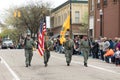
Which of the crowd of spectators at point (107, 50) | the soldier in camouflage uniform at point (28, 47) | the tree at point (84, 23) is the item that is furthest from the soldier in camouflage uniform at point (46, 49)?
the tree at point (84, 23)

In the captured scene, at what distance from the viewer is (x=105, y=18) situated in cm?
4850

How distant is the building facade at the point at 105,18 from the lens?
44625mm

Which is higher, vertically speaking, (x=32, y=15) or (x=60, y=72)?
(x=32, y=15)

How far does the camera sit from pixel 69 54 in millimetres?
25750

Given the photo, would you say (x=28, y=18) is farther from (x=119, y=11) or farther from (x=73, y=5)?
(x=119, y=11)

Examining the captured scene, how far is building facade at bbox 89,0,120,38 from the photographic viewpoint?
44.6m

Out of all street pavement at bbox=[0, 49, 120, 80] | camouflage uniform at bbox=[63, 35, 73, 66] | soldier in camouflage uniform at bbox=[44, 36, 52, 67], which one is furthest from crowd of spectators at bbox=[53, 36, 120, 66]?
soldier in camouflage uniform at bbox=[44, 36, 52, 67]

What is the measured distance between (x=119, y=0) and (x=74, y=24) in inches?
1186

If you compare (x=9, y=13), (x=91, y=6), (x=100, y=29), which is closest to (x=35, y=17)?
(x=9, y=13)

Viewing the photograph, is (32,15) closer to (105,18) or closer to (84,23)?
(84,23)

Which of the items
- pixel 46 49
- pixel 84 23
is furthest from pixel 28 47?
pixel 84 23

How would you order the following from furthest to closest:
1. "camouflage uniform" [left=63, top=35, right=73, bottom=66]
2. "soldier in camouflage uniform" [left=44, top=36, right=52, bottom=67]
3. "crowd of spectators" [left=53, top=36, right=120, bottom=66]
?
"crowd of spectators" [left=53, top=36, right=120, bottom=66] → "camouflage uniform" [left=63, top=35, right=73, bottom=66] → "soldier in camouflage uniform" [left=44, top=36, right=52, bottom=67]

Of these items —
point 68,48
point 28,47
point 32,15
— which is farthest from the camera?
point 32,15

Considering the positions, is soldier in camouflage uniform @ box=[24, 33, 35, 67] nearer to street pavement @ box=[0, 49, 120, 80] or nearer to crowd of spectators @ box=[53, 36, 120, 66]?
street pavement @ box=[0, 49, 120, 80]
